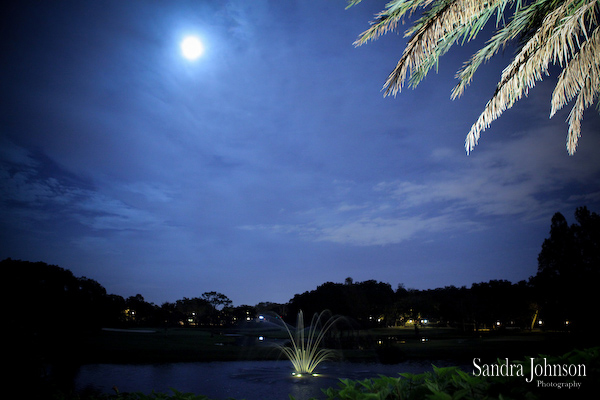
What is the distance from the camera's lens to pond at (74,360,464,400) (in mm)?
14648

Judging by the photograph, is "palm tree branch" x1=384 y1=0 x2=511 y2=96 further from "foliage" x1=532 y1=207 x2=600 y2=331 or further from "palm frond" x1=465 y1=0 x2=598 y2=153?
"foliage" x1=532 y1=207 x2=600 y2=331

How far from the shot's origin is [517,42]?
8.57 m

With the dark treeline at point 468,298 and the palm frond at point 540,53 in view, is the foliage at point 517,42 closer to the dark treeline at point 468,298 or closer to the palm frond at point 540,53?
the palm frond at point 540,53

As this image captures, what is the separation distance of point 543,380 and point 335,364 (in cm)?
2290

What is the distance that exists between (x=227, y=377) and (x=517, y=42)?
63.0 feet

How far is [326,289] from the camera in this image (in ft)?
172

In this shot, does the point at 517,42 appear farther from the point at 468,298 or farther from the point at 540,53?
the point at 468,298

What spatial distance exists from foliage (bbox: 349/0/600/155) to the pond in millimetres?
10646

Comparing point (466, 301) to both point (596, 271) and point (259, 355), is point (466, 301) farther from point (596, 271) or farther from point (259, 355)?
point (259, 355)

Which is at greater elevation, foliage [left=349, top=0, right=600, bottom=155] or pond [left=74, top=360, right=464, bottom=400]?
foliage [left=349, top=0, right=600, bottom=155]

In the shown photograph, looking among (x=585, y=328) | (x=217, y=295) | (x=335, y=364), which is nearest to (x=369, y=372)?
(x=335, y=364)

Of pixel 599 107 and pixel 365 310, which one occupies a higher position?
pixel 599 107

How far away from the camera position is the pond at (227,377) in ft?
48.1

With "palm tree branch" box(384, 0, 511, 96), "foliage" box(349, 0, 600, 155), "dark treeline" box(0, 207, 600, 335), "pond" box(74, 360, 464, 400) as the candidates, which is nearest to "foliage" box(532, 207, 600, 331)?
"dark treeline" box(0, 207, 600, 335)
